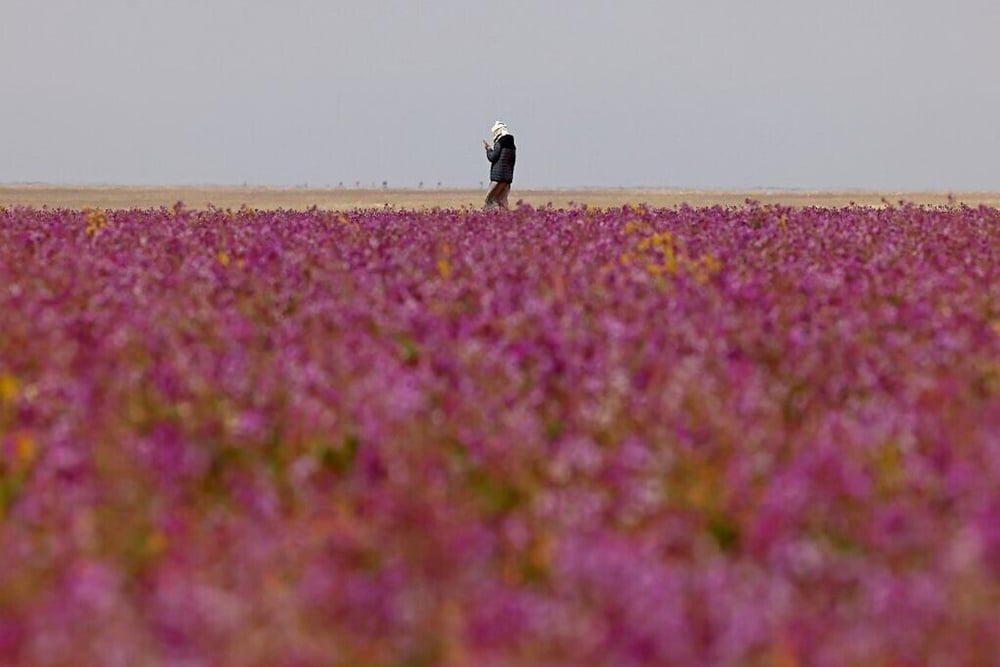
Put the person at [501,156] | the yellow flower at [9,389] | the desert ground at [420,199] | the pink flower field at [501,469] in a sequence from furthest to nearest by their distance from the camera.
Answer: the desert ground at [420,199], the person at [501,156], the yellow flower at [9,389], the pink flower field at [501,469]

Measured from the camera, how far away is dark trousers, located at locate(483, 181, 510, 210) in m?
30.6

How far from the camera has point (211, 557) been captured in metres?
4.99

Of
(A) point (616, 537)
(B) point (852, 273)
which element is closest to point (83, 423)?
(A) point (616, 537)

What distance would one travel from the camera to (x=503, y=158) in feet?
98.9

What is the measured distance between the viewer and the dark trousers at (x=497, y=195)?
100ft

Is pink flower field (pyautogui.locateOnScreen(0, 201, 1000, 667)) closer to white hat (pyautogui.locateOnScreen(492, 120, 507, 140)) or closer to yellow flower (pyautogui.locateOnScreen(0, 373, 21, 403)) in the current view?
yellow flower (pyautogui.locateOnScreen(0, 373, 21, 403))

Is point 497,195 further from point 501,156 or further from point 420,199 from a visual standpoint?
point 420,199

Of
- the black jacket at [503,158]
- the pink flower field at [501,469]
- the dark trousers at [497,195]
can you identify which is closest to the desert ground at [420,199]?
the dark trousers at [497,195]

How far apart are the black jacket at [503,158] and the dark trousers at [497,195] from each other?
0.23 metres

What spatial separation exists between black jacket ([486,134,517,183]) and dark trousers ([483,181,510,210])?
0.23 meters

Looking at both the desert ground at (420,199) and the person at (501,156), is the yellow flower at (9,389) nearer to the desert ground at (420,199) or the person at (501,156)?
the person at (501,156)

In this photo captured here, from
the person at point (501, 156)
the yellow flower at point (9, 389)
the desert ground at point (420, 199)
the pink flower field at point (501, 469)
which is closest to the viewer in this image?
the pink flower field at point (501, 469)

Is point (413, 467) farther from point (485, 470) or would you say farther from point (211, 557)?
point (211, 557)

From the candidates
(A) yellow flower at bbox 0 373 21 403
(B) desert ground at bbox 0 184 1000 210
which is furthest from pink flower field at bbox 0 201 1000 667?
(B) desert ground at bbox 0 184 1000 210
